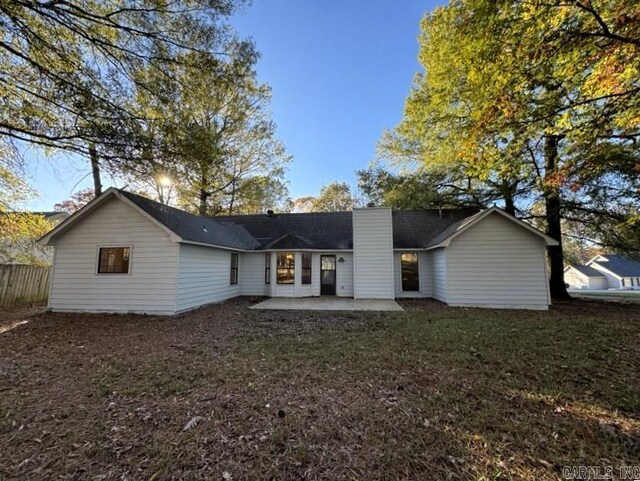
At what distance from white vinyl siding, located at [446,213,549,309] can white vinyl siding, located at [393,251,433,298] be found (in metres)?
2.56

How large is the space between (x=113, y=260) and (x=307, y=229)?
30.2ft

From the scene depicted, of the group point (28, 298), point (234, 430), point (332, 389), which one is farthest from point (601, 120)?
point (28, 298)

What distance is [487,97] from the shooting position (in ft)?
20.8

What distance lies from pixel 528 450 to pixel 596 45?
6995mm

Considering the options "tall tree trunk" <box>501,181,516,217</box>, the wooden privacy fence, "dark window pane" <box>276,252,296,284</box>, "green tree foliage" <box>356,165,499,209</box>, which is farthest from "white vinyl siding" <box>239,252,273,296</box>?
"tall tree trunk" <box>501,181,516,217</box>

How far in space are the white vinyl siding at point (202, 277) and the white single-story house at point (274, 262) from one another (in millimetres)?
41

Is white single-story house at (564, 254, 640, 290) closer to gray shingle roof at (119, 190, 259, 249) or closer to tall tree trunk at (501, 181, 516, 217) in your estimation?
tall tree trunk at (501, 181, 516, 217)

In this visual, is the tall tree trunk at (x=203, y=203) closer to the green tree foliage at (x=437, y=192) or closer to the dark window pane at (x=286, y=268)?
the dark window pane at (x=286, y=268)

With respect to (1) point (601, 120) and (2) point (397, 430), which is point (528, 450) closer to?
(2) point (397, 430)

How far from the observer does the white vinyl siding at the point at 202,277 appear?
955 cm

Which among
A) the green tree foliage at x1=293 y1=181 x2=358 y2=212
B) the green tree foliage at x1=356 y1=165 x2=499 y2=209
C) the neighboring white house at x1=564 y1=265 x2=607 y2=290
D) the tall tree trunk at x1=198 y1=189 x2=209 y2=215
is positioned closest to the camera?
the green tree foliage at x1=356 y1=165 x2=499 y2=209

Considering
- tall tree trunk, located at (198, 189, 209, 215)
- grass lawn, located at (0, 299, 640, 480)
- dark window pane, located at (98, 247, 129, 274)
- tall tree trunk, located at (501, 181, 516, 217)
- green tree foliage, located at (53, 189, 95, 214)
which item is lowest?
grass lawn, located at (0, 299, 640, 480)

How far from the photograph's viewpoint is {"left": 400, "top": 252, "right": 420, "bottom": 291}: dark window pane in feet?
45.3

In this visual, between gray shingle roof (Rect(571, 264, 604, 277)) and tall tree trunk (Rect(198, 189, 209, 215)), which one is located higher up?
tall tree trunk (Rect(198, 189, 209, 215))
